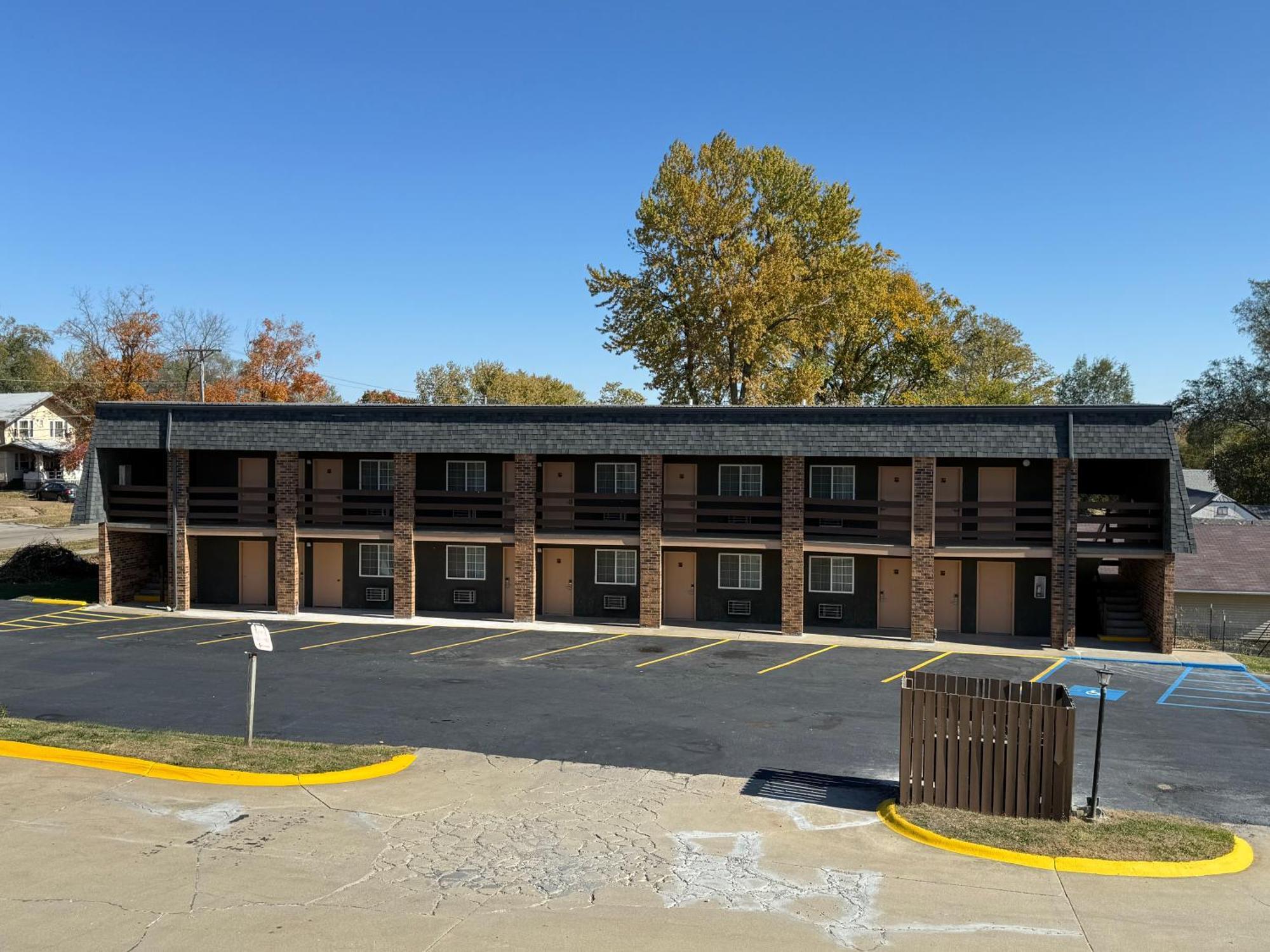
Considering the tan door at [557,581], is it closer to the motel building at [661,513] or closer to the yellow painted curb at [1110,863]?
the motel building at [661,513]

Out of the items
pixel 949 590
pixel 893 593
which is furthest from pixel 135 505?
pixel 949 590

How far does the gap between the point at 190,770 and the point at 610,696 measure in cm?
826

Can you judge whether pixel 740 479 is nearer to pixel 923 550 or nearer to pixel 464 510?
pixel 923 550

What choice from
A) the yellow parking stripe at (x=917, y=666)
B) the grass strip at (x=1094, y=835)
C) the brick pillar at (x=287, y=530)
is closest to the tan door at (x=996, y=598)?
the yellow parking stripe at (x=917, y=666)

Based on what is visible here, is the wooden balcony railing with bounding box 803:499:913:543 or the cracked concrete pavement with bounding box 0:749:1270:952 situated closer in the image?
the cracked concrete pavement with bounding box 0:749:1270:952

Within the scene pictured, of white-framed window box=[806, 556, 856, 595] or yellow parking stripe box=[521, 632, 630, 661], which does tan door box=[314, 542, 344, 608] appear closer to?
yellow parking stripe box=[521, 632, 630, 661]

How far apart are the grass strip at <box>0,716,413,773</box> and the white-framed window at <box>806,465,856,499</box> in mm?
16891

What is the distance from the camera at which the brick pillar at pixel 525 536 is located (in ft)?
94.6

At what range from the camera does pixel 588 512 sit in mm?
29625

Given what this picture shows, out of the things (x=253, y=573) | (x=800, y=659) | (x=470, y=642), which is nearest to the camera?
(x=800, y=659)

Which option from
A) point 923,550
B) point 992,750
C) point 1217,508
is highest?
point 1217,508

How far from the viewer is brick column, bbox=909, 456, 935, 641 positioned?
26719mm

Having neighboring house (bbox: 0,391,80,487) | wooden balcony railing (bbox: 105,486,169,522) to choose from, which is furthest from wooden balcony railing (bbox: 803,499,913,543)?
neighboring house (bbox: 0,391,80,487)

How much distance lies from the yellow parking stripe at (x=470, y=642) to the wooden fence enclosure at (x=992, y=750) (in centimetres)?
1485
